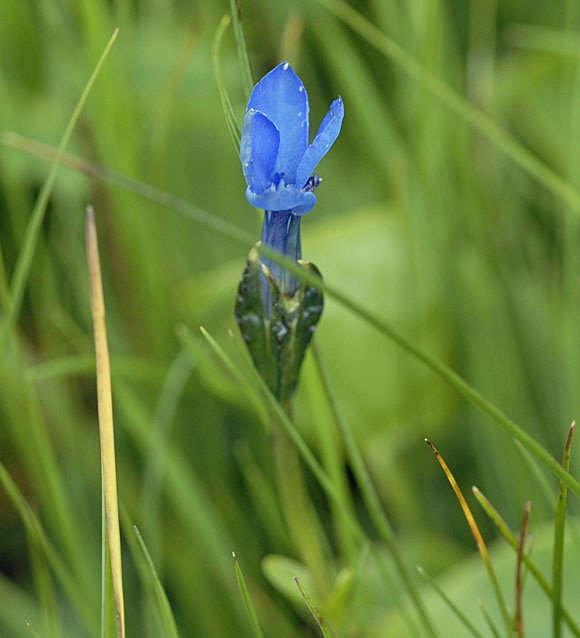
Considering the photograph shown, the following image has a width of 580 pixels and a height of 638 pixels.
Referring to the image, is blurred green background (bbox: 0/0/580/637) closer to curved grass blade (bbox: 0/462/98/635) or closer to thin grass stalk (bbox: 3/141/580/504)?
curved grass blade (bbox: 0/462/98/635)

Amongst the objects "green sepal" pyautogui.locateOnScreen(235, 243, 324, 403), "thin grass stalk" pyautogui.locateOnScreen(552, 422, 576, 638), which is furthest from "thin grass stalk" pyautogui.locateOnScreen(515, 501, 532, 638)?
"green sepal" pyautogui.locateOnScreen(235, 243, 324, 403)

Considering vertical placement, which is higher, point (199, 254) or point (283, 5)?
point (283, 5)

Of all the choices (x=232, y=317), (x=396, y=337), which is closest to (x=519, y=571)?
(x=396, y=337)

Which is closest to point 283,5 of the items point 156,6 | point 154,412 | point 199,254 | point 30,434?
point 156,6

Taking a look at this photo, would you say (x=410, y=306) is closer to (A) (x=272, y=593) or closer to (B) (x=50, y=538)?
(A) (x=272, y=593)

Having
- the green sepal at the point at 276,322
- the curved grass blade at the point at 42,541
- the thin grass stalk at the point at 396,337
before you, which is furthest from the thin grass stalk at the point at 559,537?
the curved grass blade at the point at 42,541

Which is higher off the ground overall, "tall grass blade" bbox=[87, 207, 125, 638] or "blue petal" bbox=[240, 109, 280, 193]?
"blue petal" bbox=[240, 109, 280, 193]

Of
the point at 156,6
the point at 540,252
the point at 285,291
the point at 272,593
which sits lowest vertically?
the point at 272,593
